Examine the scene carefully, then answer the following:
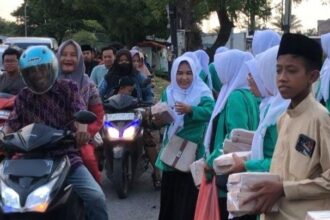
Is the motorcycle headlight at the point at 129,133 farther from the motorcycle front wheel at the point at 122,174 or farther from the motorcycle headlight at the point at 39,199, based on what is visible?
the motorcycle headlight at the point at 39,199

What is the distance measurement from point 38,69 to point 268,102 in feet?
4.95

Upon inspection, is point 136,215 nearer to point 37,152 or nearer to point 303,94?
point 37,152

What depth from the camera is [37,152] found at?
3758 millimetres

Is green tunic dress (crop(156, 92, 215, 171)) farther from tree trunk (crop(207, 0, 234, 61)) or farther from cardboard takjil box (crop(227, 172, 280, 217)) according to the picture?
tree trunk (crop(207, 0, 234, 61))

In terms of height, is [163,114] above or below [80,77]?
below

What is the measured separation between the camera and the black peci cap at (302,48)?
2.74 metres

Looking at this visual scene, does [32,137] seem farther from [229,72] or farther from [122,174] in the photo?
[122,174]

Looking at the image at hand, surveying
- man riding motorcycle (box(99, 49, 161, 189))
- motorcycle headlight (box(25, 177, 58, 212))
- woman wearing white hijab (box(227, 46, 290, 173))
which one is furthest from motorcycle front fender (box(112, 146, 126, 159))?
woman wearing white hijab (box(227, 46, 290, 173))

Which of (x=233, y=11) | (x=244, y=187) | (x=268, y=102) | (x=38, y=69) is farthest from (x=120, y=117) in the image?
(x=233, y=11)

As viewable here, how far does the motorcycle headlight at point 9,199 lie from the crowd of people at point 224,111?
569mm

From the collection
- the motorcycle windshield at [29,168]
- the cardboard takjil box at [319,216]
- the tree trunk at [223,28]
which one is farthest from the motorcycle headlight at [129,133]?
the tree trunk at [223,28]

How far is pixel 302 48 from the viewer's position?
8.98ft

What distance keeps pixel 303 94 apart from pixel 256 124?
1.21 m

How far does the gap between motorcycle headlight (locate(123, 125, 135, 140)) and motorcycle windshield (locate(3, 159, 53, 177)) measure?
3241mm
